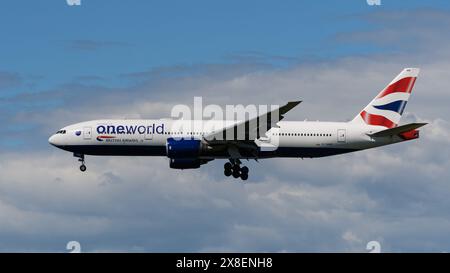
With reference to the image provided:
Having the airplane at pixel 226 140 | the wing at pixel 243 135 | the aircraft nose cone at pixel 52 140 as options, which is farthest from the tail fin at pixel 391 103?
the aircraft nose cone at pixel 52 140

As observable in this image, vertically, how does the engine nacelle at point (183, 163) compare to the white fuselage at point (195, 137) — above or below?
below

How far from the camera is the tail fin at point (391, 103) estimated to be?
7488 cm

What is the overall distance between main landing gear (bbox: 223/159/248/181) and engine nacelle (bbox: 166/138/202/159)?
3654mm

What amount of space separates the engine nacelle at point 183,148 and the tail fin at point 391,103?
1408cm

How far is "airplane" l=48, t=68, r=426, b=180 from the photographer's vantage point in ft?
223

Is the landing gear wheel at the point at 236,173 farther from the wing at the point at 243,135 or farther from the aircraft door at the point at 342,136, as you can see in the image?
the aircraft door at the point at 342,136

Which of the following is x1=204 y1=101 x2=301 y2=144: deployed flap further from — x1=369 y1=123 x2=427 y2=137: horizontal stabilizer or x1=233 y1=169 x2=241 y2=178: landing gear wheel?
x1=369 y1=123 x2=427 y2=137: horizontal stabilizer

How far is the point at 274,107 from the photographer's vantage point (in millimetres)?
65500
